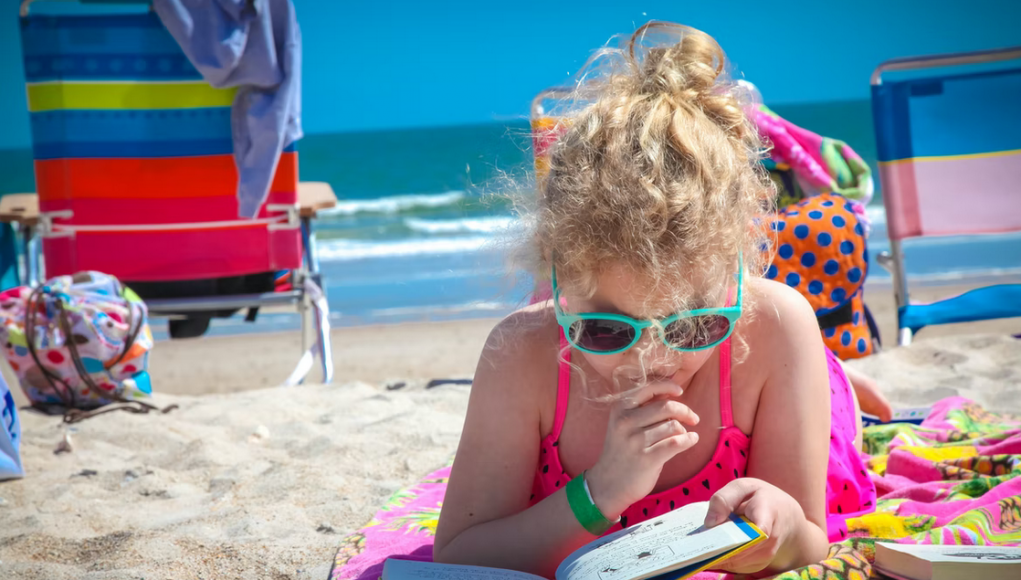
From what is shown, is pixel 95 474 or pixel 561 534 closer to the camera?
pixel 561 534

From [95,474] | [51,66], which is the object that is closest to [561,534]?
[95,474]

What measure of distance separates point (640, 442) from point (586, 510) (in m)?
0.17

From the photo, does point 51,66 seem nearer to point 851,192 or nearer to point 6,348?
point 6,348

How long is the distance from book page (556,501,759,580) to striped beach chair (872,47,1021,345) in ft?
10.5

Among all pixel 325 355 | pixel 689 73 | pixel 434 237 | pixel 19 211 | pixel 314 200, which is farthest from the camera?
pixel 434 237

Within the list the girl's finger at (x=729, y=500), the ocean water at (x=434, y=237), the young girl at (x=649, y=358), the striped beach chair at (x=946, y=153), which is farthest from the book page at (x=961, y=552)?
the striped beach chair at (x=946, y=153)

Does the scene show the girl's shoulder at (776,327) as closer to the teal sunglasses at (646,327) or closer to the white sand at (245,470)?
the teal sunglasses at (646,327)

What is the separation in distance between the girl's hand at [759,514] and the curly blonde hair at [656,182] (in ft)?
0.93

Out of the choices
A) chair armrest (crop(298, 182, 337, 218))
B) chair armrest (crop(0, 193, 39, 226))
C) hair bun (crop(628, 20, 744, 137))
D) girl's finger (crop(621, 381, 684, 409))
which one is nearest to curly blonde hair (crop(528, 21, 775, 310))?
hair bun (crop(628, 20, 744, 137))

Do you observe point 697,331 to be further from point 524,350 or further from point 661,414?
point 524,350

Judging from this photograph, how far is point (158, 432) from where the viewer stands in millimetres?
2836

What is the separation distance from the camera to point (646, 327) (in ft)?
3.84

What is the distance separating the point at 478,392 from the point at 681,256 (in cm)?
44

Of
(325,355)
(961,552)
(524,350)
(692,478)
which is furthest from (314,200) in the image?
(961,552)
